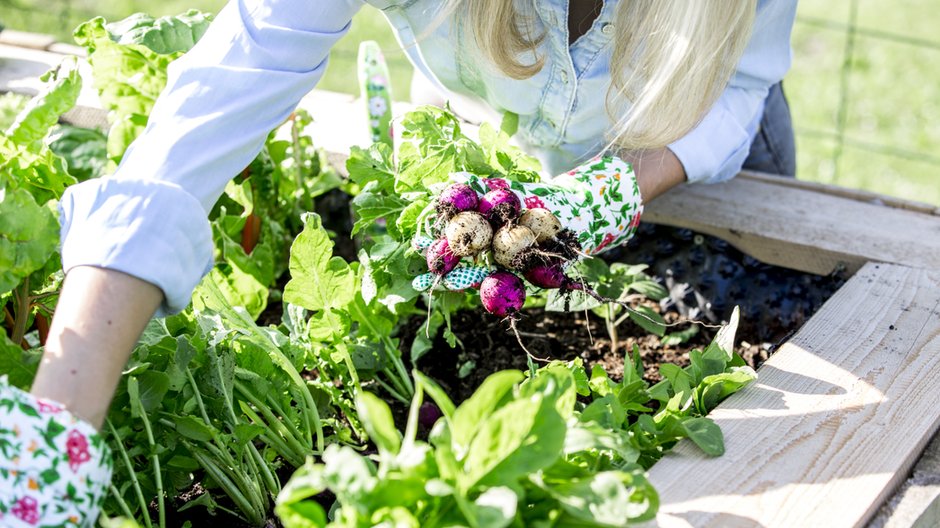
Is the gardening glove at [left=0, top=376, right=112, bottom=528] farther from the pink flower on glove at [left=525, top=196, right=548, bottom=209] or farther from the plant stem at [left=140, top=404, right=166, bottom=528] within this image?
the pink flower on glove at [left=525, top=196, right=548, bottom=209]

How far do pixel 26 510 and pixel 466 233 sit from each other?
1.81 feet

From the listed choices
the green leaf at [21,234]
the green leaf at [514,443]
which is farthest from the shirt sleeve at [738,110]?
the green leaf at [21,234]

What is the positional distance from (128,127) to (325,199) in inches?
17.0

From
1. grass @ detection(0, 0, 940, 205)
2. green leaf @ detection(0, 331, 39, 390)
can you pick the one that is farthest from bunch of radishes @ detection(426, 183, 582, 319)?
grass @ detection(0, 0, 940, 205)

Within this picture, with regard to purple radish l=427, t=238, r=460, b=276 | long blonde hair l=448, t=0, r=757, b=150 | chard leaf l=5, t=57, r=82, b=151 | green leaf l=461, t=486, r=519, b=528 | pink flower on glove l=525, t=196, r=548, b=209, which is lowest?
green leaf l=461, t=486, r=519, b=528

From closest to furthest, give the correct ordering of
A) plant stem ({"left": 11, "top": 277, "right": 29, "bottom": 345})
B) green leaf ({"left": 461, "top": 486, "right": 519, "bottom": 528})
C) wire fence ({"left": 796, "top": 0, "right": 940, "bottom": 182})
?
green leaf ({"left": 461, "top": 486, "right": 519, "bottom": 528})
plant stem ({"left": 11, "top": 277, "right": 29, "bottom": 345})
wire fence ({"left": 796, "top": 0, "right": 940, "bottom": 182})

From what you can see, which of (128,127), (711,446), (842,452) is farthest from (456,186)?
(128,127)

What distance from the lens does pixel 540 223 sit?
1208mm

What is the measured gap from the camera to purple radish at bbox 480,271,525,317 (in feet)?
3.87

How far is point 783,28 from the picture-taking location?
161 cm

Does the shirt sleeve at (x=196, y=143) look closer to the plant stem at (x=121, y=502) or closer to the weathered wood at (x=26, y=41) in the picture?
the plant stem at (x=121, y=502)

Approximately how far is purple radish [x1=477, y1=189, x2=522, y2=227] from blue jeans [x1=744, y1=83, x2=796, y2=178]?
941 mm

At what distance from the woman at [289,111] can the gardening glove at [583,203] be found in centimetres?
2

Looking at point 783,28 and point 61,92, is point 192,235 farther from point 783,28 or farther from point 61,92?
point 783,28
